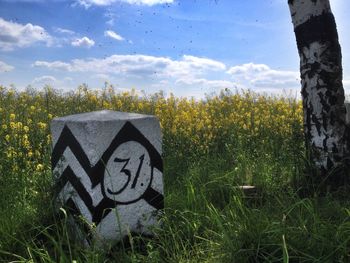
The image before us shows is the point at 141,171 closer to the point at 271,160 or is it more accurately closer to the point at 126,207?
the point at 126,207

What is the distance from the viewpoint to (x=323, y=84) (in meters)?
5.26

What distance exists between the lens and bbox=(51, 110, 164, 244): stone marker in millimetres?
3662

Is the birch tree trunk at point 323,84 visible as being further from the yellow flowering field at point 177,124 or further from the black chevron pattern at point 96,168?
the black chevron pattern at point 96,168

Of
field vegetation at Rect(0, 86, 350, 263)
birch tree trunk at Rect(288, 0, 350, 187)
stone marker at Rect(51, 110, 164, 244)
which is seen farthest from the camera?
birch tree trunk at Rect(288, 0, 350, 187)

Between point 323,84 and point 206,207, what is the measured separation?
2.01 metres

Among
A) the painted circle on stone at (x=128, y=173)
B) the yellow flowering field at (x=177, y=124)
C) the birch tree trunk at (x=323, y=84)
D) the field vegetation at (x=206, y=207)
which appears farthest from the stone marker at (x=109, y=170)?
the birch tree trunk at (x=323, y=84)

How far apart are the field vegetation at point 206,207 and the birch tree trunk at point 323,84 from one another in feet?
1.03

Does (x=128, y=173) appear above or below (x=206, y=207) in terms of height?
above

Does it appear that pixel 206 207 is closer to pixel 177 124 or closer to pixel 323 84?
pixel 323 84

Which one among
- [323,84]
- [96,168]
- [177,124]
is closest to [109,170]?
[96,168]

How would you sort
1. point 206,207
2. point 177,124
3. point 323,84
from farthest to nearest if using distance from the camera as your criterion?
1. point 177,124
2. point 323,84
3. point 206,207

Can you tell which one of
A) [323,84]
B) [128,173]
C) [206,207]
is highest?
[323,84]

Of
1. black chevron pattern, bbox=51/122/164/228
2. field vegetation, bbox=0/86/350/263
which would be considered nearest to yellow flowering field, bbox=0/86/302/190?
field vegetation, bbox=0/86/350/263

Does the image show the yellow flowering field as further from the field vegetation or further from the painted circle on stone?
the painted circle on stone
